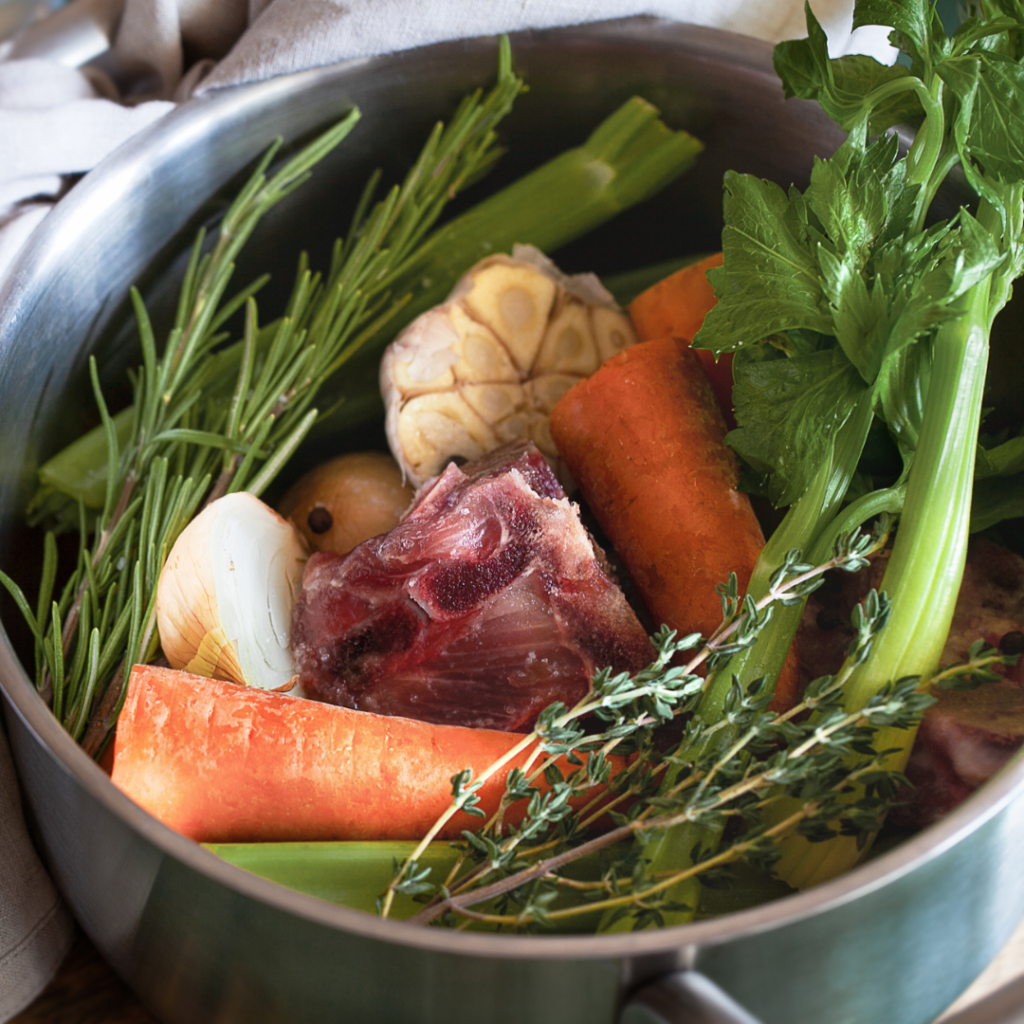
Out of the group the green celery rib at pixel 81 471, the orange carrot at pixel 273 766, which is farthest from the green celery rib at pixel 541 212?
the orange carrot at pixel 273 766

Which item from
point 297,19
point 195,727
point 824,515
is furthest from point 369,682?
point 297,19

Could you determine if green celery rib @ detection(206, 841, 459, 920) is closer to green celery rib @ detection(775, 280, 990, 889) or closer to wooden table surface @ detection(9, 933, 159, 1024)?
wooden table surface @ detection(9, 933, 159, 1024)

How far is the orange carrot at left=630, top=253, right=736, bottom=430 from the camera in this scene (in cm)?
102

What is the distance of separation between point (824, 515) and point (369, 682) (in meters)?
0.40

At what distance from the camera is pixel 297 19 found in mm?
1093

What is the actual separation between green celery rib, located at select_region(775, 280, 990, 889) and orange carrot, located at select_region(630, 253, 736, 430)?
32 cm

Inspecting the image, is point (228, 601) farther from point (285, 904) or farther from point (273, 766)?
point (285, 904)

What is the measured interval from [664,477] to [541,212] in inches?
17.1

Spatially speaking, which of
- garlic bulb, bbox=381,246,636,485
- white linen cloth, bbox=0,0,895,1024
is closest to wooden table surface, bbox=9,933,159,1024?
garlic bulb, bbox=381,246,636,485

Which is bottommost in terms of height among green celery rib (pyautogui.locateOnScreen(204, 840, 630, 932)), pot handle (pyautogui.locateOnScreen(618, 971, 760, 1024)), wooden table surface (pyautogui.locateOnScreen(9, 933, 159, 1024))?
wooden table surface (pyautogui.locateOnScreen(9, 933, 159, 1024))

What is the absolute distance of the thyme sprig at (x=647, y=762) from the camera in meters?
0.61

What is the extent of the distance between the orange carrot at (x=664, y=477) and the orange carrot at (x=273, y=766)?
0.26 meters

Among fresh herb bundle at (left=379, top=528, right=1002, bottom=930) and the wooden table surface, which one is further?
the wooden table surface

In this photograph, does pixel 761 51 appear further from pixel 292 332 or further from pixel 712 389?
pixel 292 332
